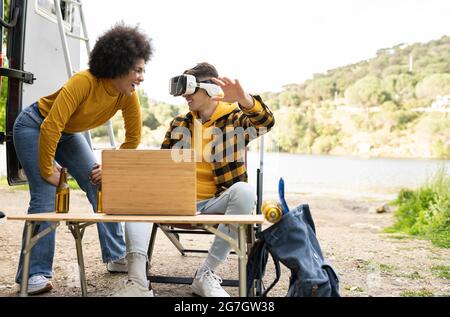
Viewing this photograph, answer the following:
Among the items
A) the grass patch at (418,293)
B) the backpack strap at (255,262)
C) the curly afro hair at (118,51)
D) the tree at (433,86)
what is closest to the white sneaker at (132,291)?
the backpack strap at (255,262)

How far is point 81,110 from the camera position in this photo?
251 cm

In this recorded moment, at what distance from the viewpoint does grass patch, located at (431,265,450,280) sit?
3.45 metres

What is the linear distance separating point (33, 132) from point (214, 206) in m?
0.91

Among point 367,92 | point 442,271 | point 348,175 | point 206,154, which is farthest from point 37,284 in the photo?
point 367,92

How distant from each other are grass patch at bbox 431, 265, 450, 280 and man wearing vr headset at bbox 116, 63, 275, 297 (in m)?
1.57

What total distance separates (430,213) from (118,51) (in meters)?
5.11

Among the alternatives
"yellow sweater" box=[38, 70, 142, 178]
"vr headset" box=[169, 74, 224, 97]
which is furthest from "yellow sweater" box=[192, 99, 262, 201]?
"yellow sweater" box=[38, 70, 142, 178]

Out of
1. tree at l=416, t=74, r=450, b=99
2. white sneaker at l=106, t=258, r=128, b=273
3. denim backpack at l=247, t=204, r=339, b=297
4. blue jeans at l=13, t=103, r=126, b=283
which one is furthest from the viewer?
tree at l=416, t=74, r=450, b=99

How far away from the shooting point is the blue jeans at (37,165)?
8.48 ft

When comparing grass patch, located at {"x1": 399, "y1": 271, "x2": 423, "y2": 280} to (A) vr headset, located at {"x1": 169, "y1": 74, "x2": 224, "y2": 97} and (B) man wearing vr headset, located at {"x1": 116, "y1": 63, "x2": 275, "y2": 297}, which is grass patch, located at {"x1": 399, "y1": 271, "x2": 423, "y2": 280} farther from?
(A) vr headset, located at {"x1": 169, "y1": 74, "x2": 224, "y2": 97}

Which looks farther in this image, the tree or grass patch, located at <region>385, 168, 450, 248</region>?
the tree

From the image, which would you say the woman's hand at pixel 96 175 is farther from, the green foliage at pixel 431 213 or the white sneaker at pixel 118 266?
the green foliage at pixel 431 213

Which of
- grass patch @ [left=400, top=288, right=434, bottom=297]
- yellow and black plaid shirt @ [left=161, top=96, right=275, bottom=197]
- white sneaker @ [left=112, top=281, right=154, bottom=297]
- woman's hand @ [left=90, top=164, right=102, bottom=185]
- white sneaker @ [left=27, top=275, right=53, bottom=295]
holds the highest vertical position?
yellow and black plaid shirt @ [left=161, top=96, right=275, bottom=197]

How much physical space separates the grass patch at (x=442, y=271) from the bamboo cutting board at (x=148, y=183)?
84.4 inches
